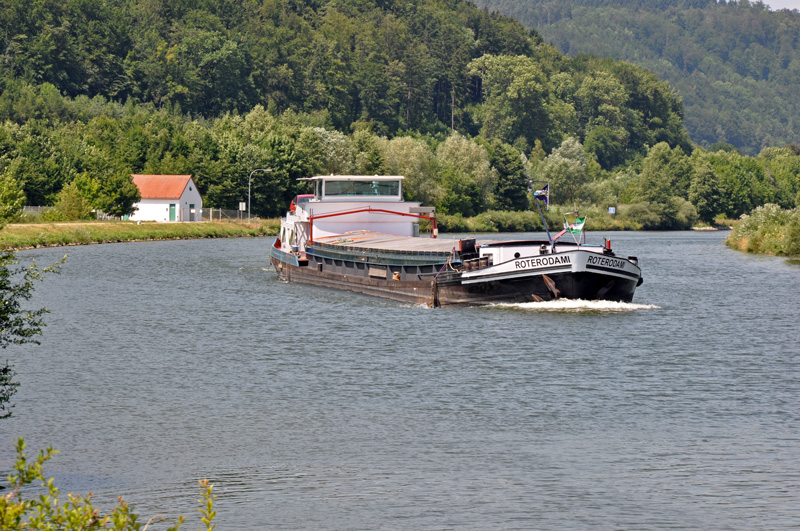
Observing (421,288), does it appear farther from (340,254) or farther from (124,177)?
(124,177)

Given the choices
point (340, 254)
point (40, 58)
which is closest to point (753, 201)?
point (40, 58)

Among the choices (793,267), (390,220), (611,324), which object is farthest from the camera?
(793,267)

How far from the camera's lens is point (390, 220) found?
5934cm

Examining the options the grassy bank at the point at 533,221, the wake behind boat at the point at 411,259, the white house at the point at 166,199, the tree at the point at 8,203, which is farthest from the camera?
the grassy bank at the point at 533,221

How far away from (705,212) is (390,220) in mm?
125892

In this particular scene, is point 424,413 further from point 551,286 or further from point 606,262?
point 606,262

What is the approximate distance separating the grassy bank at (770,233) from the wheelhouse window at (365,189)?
39.4m

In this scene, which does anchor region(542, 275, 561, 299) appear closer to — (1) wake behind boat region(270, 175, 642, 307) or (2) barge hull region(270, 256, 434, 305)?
(1) wake behind boat region(270, 175, 642, 307)

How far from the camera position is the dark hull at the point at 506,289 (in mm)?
40375

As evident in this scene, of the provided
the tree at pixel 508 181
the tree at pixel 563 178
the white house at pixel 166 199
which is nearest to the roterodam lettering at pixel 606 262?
the white house at pixel 166 199

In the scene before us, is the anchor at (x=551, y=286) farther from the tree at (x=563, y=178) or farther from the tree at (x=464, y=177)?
the tree at (x=563, y=178)

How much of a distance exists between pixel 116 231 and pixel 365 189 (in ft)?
154

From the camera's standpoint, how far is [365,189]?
5966cm

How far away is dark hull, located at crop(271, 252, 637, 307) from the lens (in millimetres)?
40375
